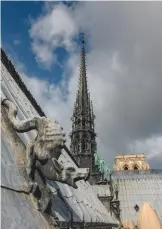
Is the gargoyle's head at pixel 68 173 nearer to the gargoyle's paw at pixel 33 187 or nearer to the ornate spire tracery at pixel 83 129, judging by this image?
the gargoyle's paw at pixel 33 187

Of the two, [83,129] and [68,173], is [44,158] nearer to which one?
[68,173]

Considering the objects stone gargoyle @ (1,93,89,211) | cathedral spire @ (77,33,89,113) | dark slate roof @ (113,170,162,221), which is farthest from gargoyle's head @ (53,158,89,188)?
cathedral spire @ (77,33,89,113)

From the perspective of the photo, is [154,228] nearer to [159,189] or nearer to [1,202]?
[1,202]

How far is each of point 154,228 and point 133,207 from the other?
5481cm

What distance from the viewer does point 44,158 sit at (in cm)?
376

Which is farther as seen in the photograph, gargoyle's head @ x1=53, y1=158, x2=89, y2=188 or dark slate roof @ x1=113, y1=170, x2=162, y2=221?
dark slate roof @ x1=113, y1=170, x2=162, y2=221

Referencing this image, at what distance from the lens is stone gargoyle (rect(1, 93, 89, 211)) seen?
3783 mm

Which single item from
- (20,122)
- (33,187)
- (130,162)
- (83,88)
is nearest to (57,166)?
(33,187)

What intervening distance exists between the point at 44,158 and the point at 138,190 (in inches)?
2765

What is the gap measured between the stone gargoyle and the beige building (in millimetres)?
Answer: 100257

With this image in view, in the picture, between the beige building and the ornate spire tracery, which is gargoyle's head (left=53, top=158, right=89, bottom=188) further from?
the beige building

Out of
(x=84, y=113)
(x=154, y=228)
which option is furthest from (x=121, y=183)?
(x=154, y=228)

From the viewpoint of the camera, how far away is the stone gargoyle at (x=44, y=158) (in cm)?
378

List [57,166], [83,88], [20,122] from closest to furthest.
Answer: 1. [57,166]
2. [20,122]
3. [83,88]
